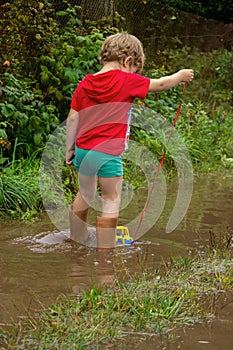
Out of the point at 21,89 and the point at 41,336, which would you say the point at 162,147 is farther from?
the point at 41,336

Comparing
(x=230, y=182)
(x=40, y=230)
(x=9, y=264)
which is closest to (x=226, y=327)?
(x=9, y=264)

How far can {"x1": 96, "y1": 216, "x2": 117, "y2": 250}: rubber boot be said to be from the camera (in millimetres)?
5035

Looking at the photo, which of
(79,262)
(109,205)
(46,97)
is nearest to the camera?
(79,262)

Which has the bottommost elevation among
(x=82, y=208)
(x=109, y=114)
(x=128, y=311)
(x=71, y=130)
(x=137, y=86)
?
(x=128, y=311)

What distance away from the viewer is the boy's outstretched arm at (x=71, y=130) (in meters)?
5.00

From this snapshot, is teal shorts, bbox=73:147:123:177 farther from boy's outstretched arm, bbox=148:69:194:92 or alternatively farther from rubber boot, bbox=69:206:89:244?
boy's outstretched arm, bbox=148:69:194:92

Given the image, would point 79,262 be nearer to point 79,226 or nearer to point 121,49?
point 79,226

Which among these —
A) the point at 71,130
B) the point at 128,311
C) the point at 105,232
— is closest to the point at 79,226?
the point at 105,232

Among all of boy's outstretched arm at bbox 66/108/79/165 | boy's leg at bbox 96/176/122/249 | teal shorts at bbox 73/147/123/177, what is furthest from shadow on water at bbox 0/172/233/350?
boy's outstretched arm at bbox 66/108/79/165

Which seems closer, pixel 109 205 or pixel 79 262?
pixel 79 262

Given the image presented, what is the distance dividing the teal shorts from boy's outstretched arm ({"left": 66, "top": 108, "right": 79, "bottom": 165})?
0.10m

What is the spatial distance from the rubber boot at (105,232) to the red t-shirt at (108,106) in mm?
531

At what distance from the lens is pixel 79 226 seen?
17.5 feet

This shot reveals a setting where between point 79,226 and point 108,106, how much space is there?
1.07 metres
